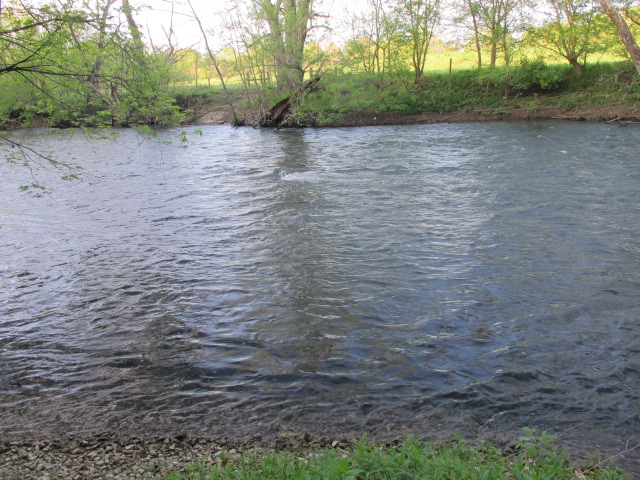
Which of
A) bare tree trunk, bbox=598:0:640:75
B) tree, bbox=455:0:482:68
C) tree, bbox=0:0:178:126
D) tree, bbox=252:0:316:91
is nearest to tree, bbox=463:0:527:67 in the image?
tree, bbox=455:0:482:68

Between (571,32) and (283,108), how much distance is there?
19792 mm

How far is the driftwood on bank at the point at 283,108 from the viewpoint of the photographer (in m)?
34.9

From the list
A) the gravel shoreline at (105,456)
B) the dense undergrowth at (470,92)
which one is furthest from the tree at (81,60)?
the dense undergrowth at (470,92)

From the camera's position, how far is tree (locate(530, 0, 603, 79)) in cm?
3334

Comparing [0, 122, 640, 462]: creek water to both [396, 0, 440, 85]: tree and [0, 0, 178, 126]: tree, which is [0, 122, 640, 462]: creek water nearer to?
[0, 0, 178, 126]: tree

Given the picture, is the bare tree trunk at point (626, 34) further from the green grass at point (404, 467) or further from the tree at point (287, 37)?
the tree at point (287, 37)

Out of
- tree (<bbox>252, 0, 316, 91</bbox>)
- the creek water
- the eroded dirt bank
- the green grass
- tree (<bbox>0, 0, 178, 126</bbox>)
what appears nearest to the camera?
the green grass

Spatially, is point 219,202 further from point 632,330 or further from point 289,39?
point 289,39

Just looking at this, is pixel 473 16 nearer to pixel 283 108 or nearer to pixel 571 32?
pixel 571 32

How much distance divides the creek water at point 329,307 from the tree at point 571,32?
20.7 metres

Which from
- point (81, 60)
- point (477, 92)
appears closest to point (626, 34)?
point (81, 60)

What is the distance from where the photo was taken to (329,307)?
8.12 metres

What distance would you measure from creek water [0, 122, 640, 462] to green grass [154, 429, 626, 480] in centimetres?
78

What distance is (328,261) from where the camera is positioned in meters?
10.1
